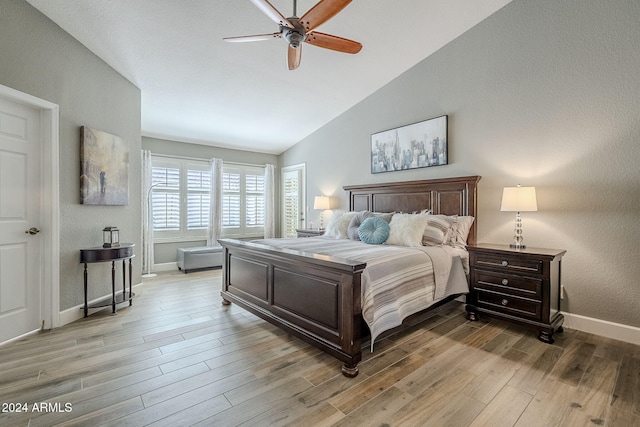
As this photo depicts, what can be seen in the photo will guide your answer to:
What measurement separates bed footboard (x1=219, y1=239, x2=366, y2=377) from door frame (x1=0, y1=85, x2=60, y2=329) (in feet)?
5.71

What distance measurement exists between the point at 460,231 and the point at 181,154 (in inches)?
208

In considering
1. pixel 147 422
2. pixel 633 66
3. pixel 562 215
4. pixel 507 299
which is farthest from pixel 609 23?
pixel 147 422

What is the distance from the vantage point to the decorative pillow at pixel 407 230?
3361 millimetres

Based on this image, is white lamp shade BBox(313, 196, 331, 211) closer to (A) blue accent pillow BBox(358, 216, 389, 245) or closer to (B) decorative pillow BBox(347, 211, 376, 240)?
(B) decorative pillow BBox(347, 211, 376, 240)

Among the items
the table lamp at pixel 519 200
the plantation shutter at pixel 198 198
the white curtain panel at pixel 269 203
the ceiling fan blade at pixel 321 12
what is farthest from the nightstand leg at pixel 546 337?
the plantation shutter at pixel 198 198

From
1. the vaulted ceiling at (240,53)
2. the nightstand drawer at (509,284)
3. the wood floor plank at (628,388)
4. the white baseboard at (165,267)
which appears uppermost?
the vaulted ceiling at (240,53)

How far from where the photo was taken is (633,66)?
2576 mm

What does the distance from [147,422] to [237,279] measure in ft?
5.99

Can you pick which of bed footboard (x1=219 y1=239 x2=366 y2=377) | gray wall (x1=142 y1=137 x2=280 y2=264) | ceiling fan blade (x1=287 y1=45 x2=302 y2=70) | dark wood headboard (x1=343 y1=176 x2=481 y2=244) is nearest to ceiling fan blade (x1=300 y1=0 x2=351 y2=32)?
ceiling fan blade (x1=287 y1=45 x2=302 y2=70)

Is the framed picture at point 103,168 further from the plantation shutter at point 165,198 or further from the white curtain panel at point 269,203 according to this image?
the white curtain panel at point 269,203

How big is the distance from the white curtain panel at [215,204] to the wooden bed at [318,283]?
8.98 feet

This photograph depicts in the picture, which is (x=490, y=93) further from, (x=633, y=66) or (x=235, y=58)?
(x=235, y=58)

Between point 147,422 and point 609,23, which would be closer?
point 147,422

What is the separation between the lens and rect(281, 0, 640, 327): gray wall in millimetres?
2639
